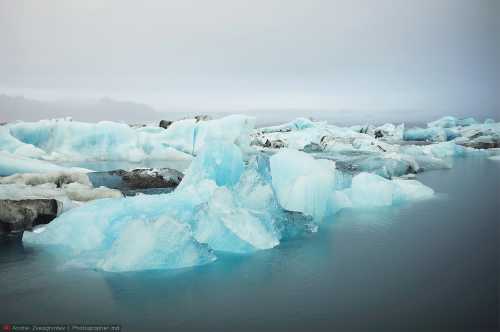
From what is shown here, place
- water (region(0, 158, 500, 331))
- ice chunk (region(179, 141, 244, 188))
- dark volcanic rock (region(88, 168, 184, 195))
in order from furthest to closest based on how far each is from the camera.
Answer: dark volcanic rock (region(88, 168, 184, 195))
ice chunk (region(179, 141, 244, 188))
water (region(0, 158, 500, 331))

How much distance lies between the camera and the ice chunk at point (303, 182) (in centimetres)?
512

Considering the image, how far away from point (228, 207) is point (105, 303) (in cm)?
157

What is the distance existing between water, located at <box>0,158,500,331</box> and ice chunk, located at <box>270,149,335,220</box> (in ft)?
2.48

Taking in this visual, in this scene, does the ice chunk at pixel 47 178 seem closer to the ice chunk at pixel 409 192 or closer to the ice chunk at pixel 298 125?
the ice chunk at pixel 409 192

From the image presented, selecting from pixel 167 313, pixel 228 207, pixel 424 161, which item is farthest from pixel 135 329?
pixel 424 161

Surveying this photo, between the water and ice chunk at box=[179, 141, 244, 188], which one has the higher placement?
ice chunk at box=[179, 141, 244, 188]

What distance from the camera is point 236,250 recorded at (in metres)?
3.83

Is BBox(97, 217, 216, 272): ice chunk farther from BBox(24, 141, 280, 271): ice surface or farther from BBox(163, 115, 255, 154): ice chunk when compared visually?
BBox(163, 115, 255, 154): ice chunk

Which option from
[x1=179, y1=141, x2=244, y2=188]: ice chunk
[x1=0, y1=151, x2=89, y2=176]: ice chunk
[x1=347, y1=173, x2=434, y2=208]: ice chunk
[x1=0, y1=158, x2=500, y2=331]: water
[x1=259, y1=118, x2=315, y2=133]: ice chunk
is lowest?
[x1=0, y1=158, x2=500, y2=331]: water

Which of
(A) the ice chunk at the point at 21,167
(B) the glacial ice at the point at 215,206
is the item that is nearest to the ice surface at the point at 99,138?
(B) the glacial ice at the point at 215,206

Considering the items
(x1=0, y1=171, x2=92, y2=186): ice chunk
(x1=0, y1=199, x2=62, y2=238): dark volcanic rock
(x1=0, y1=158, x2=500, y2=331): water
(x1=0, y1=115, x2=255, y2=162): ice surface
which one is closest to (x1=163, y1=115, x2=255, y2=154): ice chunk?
(x1=0, y1=115, x2=255, y2=162): ice surface

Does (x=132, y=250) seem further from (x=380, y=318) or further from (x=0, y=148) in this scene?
(x=0, y=148)

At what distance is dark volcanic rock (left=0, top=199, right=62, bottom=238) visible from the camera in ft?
14.6

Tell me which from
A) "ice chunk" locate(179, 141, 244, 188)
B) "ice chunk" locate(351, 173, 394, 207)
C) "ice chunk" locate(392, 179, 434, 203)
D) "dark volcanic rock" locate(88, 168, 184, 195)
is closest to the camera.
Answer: "ice chunk" locate(179, 141, 244, 188)
